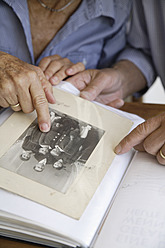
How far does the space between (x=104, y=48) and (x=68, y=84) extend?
372 mm

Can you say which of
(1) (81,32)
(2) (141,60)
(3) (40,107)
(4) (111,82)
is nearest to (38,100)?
(3) (40,107)

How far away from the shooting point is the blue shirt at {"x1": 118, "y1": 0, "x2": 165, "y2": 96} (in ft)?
3.12

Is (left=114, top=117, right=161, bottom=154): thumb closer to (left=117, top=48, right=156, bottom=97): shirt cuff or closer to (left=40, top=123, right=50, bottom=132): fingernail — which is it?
(left=40, top=123, right=50, bottom=132): fingernail

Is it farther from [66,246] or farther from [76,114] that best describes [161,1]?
[66,246]

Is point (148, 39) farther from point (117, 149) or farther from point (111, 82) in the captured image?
point (117, 149)

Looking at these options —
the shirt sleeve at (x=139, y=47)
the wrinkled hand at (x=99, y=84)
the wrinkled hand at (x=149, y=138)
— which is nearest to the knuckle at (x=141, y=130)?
the wrinkled hand at (x=149, y=138)

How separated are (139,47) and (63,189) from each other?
73 centimetres

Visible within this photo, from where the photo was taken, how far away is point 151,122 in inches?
22.4

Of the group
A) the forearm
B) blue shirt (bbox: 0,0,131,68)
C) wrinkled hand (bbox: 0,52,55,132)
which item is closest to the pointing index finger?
wrinkled hand (bbox: 0,52,55,132)

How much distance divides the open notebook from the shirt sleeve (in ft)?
1.58

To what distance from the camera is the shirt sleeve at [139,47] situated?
3.28 feet

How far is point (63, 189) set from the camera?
18.8 inches

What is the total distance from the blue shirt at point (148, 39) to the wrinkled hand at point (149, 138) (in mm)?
492

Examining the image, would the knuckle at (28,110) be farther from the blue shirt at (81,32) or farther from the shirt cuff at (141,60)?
the shirt cuff at (141,60)
